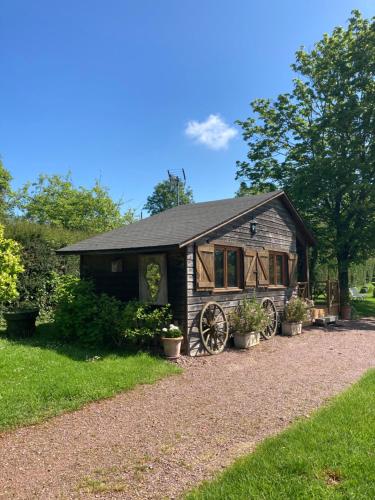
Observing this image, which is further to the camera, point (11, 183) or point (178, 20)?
point (11, 183)

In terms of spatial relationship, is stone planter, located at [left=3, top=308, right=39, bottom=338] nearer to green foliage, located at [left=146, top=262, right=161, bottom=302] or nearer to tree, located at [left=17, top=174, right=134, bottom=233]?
green foliage, located at [left=146, top=262, right=161, bottom=302]

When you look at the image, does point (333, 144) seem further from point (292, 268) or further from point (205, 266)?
point (205, 266)

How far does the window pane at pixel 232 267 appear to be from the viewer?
10133 millimetres

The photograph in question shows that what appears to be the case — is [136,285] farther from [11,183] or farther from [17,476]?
[11,183]

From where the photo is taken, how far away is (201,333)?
855 cm

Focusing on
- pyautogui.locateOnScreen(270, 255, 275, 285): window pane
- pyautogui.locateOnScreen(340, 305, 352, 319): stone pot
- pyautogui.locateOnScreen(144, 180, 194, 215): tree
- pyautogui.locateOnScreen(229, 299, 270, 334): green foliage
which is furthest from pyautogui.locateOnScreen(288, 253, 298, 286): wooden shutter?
pyautogui.locateOnScreen(144, 180, 194, 215): tree

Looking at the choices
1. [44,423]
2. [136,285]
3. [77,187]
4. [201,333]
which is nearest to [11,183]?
[77,187]

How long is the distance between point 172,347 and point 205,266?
2129 millimetres

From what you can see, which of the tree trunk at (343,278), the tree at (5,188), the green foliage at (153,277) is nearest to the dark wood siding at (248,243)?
the green foliage at (153,277)

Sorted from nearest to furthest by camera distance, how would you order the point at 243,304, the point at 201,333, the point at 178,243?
the point at 178,243 → the point at 201,333 → the point at 243,304

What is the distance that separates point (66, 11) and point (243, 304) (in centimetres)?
863

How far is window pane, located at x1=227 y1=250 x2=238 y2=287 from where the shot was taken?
1013 centimetres

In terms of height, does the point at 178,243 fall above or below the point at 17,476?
above

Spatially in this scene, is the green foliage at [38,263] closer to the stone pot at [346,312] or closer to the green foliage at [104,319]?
the green foliage at [104,319]
